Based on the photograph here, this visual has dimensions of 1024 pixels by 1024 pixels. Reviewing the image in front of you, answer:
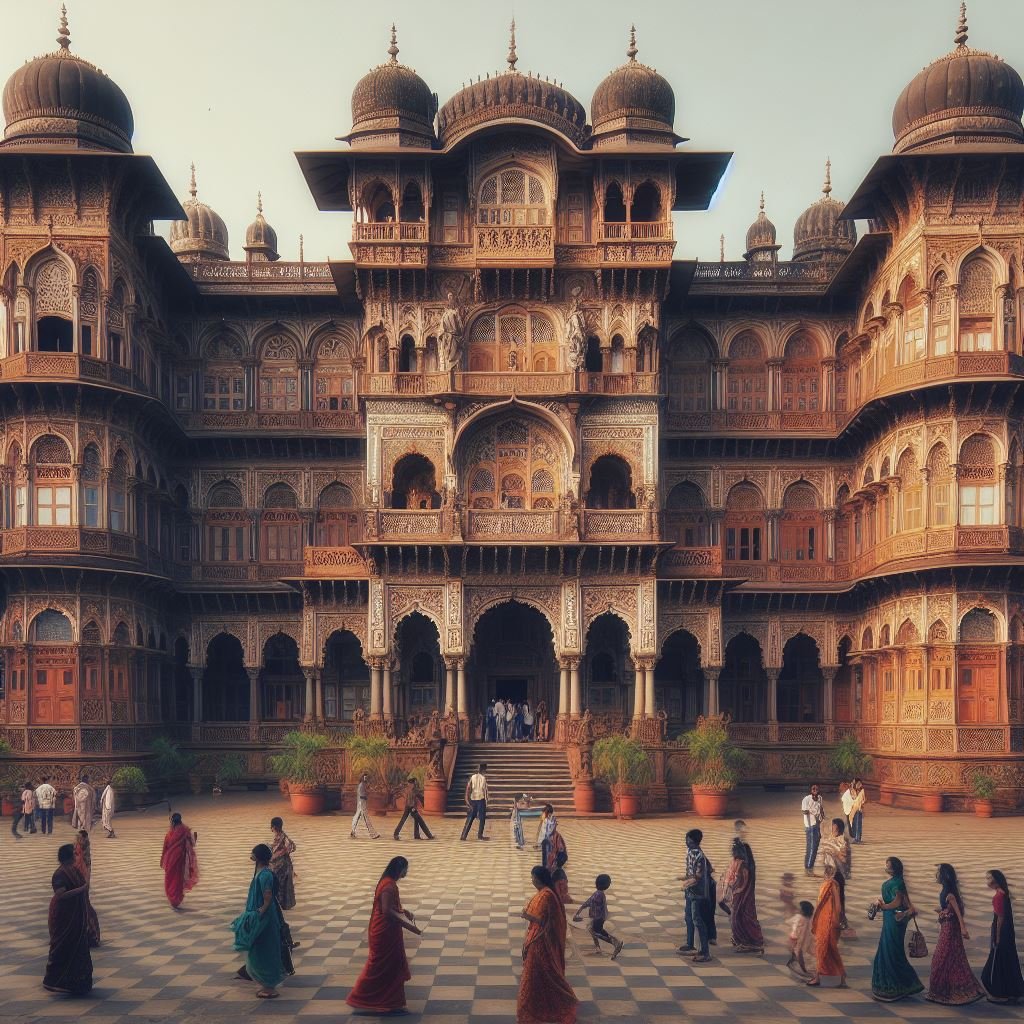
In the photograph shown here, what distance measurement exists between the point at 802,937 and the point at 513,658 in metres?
23.8

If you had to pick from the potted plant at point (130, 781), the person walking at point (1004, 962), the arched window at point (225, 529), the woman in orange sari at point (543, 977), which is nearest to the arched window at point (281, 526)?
the arched window at point (225, 529)

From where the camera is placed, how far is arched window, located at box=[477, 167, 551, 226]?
112 feet

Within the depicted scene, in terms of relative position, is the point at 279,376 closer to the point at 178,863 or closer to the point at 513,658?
the point at 513,658

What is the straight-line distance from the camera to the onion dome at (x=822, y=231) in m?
42.2

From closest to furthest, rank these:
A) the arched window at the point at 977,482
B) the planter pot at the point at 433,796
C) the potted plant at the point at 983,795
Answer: the planter pot at the point at 433,796
the potted plant at the point at 983,795
the arched window at the point at 977,482

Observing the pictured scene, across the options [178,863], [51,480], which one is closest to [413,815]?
[178,863]

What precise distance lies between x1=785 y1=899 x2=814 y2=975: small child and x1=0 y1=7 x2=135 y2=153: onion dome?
2713 cm

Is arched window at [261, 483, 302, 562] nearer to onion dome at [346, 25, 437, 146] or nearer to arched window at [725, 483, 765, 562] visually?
onion dome at [346, 25, 437, 146]

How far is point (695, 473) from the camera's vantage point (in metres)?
37.0

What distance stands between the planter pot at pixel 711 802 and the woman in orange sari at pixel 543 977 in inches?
704

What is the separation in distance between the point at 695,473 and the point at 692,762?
10.8 metres

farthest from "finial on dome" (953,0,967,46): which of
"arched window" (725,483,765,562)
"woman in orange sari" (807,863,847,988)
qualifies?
"woman in orange sari" (807,863,847,988)

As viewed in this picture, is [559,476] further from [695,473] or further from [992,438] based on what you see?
[992,438]

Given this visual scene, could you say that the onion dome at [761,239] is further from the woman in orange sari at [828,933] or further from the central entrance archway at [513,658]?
the woman in orange sari at [828,933]
